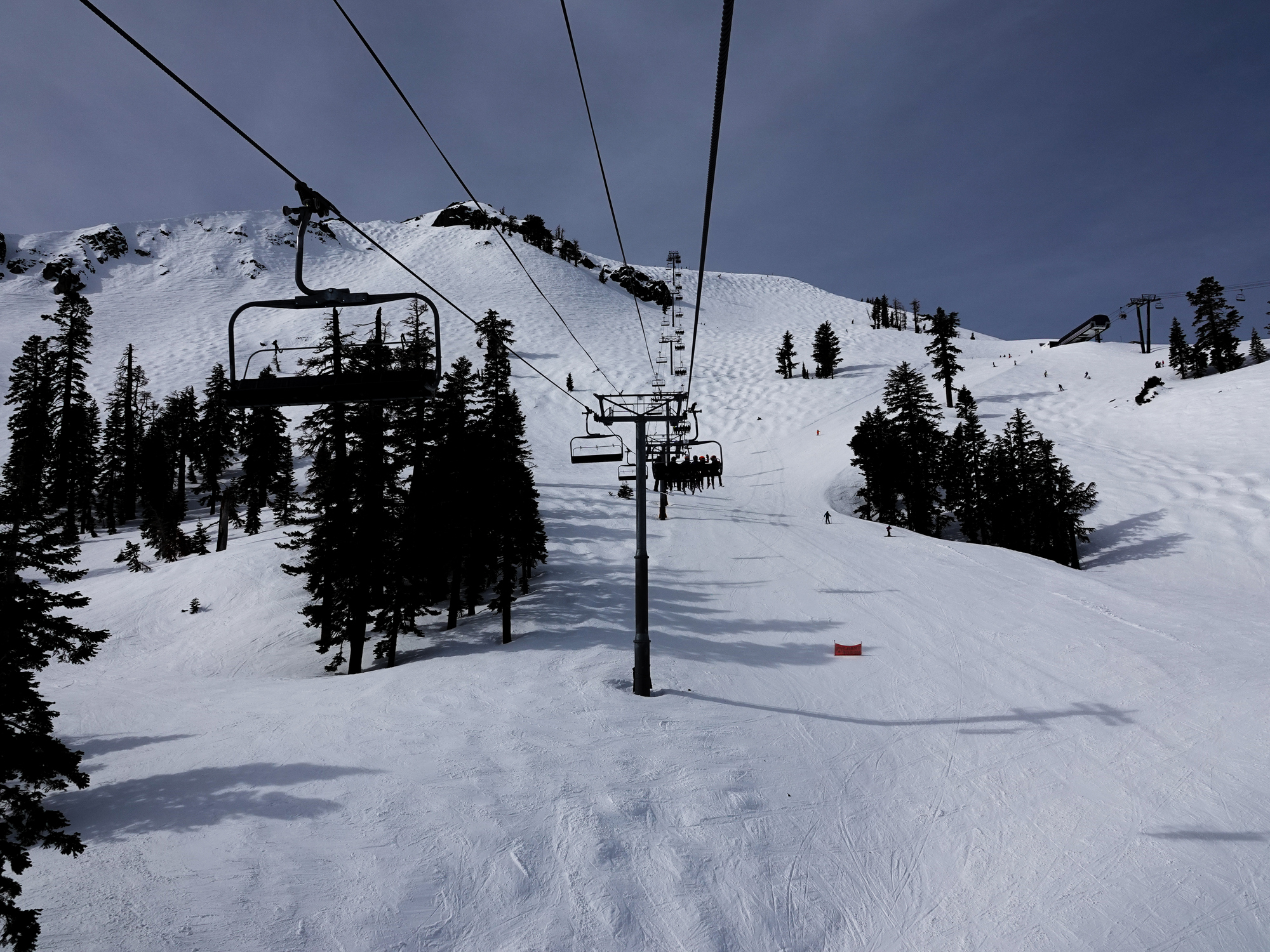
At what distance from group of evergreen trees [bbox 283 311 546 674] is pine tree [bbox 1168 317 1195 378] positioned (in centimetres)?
7600

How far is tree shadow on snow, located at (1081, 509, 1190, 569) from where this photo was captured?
36406 millimetres

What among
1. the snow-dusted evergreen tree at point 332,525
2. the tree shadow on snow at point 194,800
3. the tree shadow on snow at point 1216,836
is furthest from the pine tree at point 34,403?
the tree shadow on snow at point 1216,836

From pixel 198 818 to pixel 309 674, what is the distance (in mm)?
13033

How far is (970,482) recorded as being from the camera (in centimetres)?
4509

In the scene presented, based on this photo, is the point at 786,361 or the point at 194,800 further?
the point at 786,361

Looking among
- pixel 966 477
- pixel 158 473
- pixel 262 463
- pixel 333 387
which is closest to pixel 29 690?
pixel 333 387

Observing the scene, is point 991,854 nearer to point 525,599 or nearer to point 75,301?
point 525,599

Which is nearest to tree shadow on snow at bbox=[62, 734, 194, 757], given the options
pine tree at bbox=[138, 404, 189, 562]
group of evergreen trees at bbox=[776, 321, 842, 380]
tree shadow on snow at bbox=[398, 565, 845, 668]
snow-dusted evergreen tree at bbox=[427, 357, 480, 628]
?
tree shadow on snow at bbox=[398, 565, 845, 668]

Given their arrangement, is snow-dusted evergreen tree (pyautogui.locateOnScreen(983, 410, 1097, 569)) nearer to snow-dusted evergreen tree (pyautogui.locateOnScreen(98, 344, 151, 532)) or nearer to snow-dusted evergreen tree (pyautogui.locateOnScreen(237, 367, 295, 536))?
snow-dusted evergreen tree (pyautogui.locateOnScreen(237, 367, 295, 536))

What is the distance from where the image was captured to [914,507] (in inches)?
1784

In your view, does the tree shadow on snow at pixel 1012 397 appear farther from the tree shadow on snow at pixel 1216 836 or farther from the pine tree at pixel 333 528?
the pine tree at pixel 333 528

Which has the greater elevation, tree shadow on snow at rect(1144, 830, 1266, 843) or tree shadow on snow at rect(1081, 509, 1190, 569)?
tree shadow on snow at rect(1081, 509, 1190, 569)

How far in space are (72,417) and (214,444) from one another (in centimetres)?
1033

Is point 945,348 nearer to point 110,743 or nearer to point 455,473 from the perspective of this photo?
point 455,473
